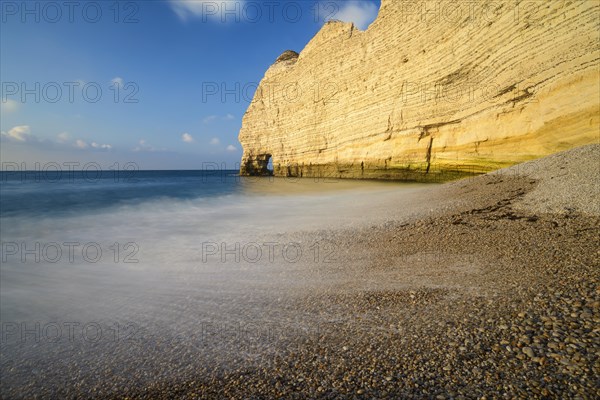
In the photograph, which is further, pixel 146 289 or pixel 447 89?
pixel 447 89

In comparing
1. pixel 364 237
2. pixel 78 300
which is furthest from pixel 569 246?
pixel 78 300

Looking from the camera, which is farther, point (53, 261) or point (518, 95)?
point (518, 95)

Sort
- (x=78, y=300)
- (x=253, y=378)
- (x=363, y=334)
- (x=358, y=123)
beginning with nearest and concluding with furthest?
(x=253, y=378) < (x=363, y=334) < (x=78, y=300) < (x=358, y=123)

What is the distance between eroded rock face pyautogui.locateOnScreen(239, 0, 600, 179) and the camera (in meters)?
10.1

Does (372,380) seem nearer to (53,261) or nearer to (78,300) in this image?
(78,300)

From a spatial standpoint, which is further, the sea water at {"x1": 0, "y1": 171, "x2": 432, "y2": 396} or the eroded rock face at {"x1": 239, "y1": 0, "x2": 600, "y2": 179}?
the eroded rock face at {"x1": 239, "y1": 0, "x2": 600, "y2": 179}

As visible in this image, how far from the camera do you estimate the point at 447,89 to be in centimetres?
1548

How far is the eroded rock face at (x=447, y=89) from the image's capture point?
1010 centimetres

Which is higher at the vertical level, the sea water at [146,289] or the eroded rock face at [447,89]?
the eroded rock face at [447,89]

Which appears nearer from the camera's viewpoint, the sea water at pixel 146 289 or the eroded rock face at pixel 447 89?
the sea water at pixel 146 289

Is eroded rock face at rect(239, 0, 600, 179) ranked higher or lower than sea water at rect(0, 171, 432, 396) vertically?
higher

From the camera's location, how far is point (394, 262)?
4301mm

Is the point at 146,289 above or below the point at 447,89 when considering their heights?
below

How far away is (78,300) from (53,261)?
2.91 metres
